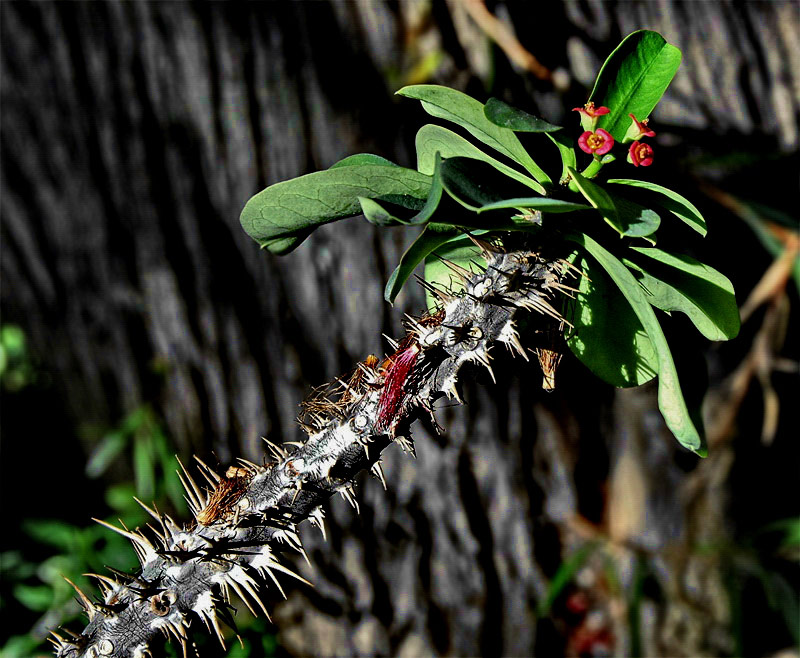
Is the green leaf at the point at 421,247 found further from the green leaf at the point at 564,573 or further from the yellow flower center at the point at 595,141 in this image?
the green leaf at the point at 564,573

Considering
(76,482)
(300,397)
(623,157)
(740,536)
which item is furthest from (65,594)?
(740,536)

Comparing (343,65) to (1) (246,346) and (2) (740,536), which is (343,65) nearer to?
(1) (246,346)

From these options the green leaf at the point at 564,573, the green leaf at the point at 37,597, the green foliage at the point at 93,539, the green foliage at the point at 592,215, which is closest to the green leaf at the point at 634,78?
the green foliage at the point at 592,215

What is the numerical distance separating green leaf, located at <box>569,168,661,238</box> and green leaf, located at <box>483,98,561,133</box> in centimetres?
2

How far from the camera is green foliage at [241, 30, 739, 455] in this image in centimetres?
27

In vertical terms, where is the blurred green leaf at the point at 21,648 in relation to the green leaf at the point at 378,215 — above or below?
below

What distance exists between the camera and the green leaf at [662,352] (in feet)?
0.88

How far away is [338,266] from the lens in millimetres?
836

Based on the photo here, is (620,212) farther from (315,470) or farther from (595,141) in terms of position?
(315,470)

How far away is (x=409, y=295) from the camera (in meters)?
0.81

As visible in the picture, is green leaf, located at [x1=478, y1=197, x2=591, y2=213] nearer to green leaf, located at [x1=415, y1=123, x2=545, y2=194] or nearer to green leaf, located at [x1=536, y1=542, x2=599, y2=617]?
green leaf, located at [x1=415, y1=123, x2=545, y2=194]

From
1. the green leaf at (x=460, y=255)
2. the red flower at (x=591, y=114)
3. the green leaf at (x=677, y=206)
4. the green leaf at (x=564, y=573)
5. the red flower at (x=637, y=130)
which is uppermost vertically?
the red flower at (x=591, y=114)

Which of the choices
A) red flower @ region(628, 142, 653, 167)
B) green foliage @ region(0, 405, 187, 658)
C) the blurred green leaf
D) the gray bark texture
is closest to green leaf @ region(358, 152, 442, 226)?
red flower @ region(628, 142, 653, 167)

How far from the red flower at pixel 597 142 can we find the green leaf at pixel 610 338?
59 mm
